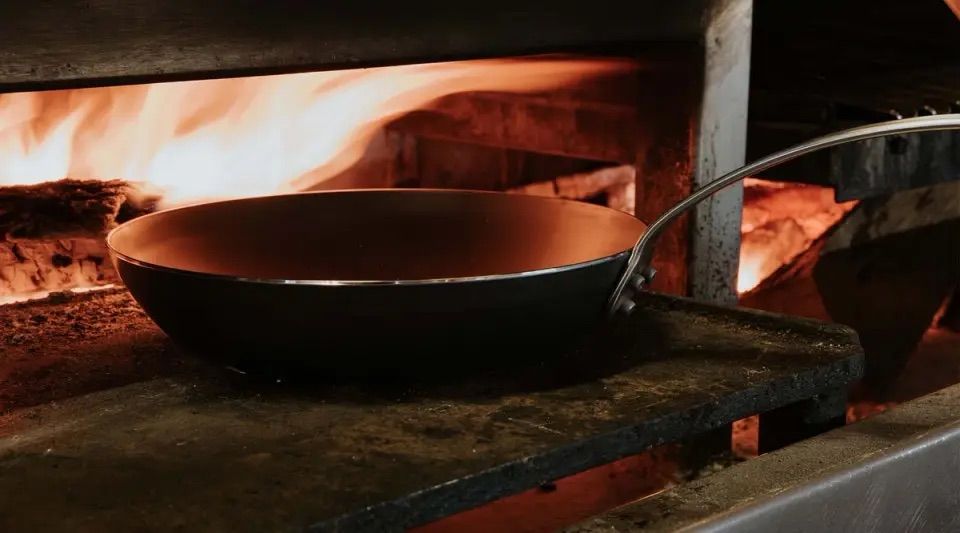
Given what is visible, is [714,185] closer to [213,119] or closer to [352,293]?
[352,293]

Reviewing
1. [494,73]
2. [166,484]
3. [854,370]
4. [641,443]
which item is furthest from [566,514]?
[166,484]

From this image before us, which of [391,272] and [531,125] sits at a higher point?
[531,125]

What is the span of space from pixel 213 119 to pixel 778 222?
1857 mm

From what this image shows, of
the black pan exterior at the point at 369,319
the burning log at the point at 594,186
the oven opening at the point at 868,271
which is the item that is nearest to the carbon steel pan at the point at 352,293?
the black pan exterior at the point at 369,319

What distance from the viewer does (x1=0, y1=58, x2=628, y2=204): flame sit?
1966mm

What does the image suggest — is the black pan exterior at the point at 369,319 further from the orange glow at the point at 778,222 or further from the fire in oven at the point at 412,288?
the orange glow at the point at 778,222

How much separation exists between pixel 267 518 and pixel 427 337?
29 cm

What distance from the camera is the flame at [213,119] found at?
6.45ft

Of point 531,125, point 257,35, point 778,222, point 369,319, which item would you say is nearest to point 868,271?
point 778,222

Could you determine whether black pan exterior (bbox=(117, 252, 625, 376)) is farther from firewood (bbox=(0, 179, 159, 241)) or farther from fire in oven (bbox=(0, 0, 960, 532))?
firewood (bbox=(0, 179, 159, 241))

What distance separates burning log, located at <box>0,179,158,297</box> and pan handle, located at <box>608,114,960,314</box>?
106 centimetres

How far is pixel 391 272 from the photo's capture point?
1.64m

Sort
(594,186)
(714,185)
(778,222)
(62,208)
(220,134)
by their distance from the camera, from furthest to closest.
A: (778,222), (594,186), (220,134), (62,208), (714,185)

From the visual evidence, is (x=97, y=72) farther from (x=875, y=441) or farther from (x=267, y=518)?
(x=875, y=441)
